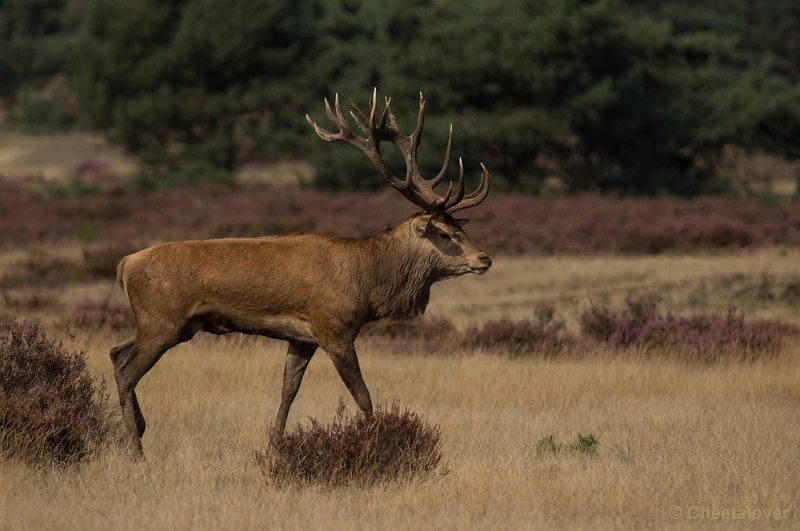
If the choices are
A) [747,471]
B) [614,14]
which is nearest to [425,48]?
[614,14]

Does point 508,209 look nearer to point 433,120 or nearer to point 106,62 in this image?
point 433,120

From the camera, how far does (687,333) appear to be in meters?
14.1

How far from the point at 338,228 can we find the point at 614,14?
15192 mm

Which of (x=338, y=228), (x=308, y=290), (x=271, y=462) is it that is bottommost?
(x=338, y=228)

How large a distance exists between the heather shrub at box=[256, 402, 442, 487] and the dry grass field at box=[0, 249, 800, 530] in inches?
4.9

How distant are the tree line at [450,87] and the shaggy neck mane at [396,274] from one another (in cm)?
2376

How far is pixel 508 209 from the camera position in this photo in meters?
29.3

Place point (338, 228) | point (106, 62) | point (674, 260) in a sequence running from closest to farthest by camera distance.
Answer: point (674, 260) < point (338, 228) < point (106, 62)

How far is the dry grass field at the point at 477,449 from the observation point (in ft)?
23.8

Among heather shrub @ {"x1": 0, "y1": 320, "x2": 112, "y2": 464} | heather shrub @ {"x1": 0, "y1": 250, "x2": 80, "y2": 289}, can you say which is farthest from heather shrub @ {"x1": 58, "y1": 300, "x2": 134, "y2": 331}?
heather shrub @ {"x1": 0, "y1": 250, "x2": 80, "y2": 289}

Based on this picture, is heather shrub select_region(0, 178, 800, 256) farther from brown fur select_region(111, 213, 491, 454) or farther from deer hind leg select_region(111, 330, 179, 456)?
brown fur select_region(111, 213, 491, 454)

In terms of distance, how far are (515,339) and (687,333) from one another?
1775 millimetres

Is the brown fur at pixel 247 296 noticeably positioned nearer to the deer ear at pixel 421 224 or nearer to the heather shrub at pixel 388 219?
the deer ear at pixel 421 224

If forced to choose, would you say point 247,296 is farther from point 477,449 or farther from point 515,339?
point 515,339
